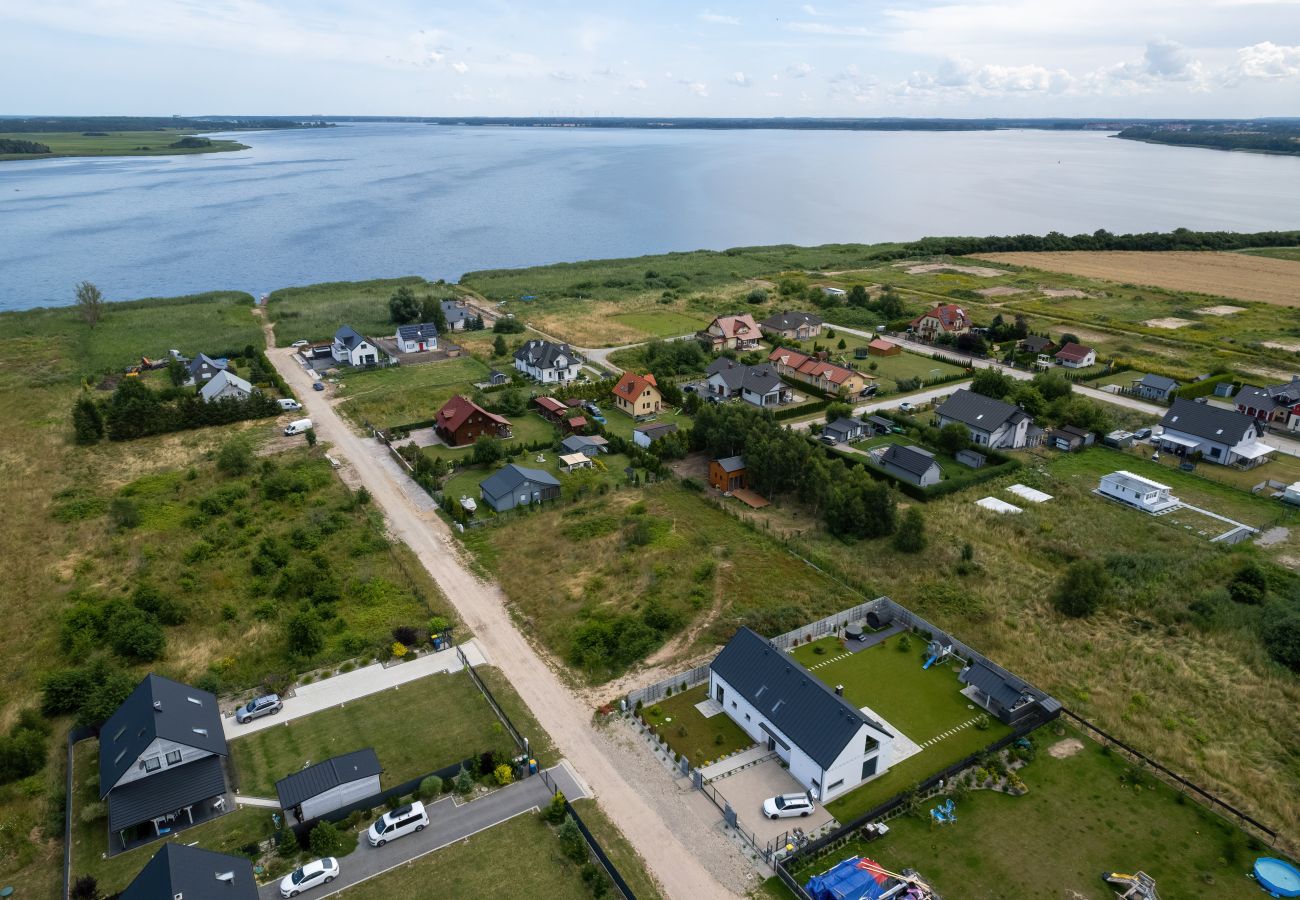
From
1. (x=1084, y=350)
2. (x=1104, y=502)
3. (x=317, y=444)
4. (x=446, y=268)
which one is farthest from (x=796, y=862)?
(x=446, y=268)

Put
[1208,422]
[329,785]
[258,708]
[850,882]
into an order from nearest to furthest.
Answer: [850,882] → [329,785] → [258,708] → [1208,422]

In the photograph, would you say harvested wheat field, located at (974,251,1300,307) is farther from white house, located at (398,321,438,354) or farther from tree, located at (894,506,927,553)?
white house, located at (398,321,438,354)

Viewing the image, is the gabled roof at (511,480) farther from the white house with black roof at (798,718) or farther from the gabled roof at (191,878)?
Result: the gabled roof at (191,878)

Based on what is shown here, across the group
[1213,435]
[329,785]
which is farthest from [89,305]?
[1213,435]

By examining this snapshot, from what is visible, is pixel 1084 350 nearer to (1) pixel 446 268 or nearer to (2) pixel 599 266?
(2) pixel 599 266

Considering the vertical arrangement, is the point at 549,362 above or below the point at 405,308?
below

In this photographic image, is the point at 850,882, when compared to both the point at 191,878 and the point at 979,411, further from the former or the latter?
the point at 979,411

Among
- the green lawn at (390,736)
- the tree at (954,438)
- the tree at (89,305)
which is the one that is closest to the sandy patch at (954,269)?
the tree at (954,438)

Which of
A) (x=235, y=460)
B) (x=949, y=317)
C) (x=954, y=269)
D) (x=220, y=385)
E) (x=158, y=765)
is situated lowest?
(x=158, y=765)
